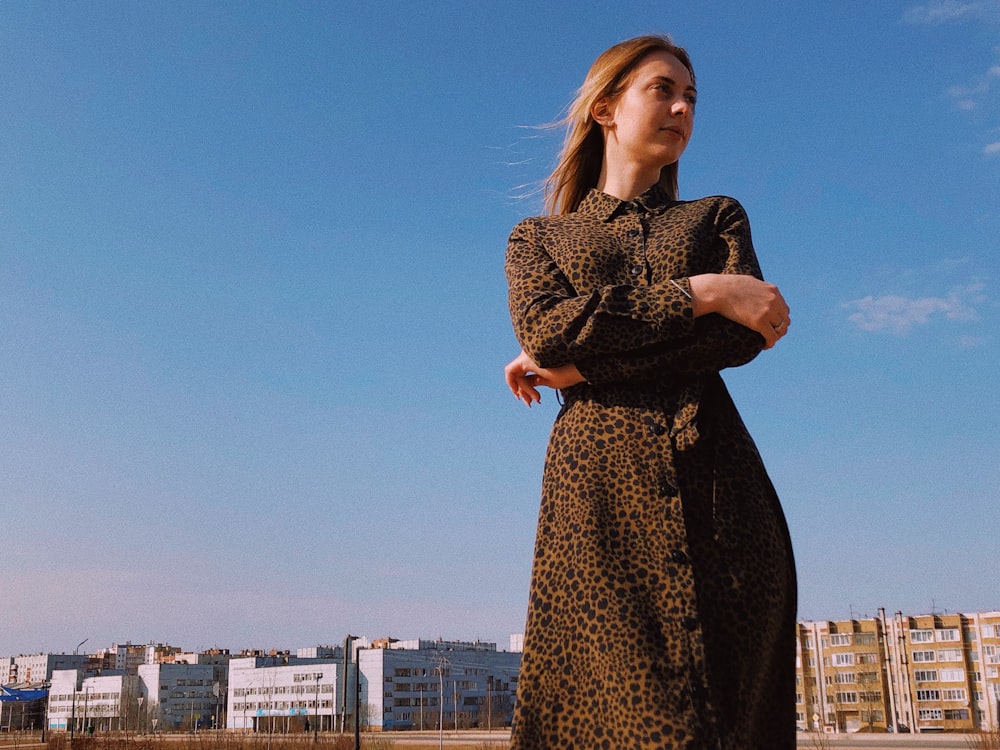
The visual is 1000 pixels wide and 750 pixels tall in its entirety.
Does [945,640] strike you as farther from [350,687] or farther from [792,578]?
[792,578]

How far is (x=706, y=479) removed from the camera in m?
2.06

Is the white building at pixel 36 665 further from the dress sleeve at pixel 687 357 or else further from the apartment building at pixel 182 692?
the dress sleeve at pixel 687 357

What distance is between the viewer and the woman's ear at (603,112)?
2608 millimetres

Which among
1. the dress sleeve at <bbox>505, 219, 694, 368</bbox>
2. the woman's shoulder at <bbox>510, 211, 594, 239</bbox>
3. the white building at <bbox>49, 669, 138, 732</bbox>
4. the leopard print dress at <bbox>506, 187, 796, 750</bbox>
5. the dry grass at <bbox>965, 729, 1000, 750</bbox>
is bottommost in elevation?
the white building at <bbox>49, 669, 138, 732</bbox>

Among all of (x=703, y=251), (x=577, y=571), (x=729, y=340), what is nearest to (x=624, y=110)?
(x=703, y=251)

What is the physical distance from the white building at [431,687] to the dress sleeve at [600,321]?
99.4m

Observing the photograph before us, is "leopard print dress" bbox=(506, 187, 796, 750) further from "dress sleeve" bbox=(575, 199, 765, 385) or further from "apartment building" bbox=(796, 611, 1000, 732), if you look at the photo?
"apartment building" bbox=(796, 611, 1000, 732)

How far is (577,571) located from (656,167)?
3.73ft

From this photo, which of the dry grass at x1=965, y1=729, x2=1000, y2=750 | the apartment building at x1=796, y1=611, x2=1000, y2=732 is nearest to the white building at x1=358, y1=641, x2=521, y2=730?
the apartment building at x1=796, y1=611, x2=1000, y2=732

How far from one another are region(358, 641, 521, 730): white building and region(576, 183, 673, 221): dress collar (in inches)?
3905

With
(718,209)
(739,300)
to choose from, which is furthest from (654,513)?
(718,209)

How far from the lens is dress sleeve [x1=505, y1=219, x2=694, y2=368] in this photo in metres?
2.04

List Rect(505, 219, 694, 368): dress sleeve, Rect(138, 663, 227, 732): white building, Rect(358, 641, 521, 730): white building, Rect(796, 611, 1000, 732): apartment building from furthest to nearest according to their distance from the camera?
1. Rect(138, 663, 227, 732): white building
2. Rect(358, 641, 521, 730): white building
3. Rect(796, 611, 1000, 732): apartment building
4. Rect(505, 219, 694, 368): dress sleeve

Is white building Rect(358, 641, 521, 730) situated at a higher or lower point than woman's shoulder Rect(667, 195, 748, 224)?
lower
